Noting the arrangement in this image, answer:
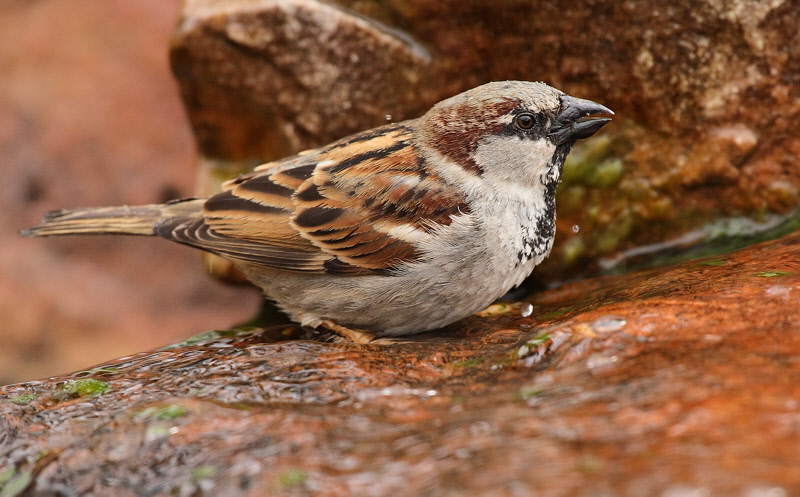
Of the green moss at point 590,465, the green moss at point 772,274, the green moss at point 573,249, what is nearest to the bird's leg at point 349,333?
the green moss at point 573,249

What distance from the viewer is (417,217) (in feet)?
12.8

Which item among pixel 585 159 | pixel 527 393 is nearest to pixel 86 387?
pixel 527 393

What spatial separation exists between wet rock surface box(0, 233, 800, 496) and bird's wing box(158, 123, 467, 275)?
0.57 m

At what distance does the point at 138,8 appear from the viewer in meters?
6.61

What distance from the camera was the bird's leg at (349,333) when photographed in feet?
13.4

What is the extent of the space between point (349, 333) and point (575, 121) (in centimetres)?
166

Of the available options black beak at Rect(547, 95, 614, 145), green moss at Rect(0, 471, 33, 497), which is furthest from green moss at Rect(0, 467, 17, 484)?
black beak at Rect(547, 95, 614, 145)

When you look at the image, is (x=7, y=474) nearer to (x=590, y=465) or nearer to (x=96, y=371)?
(x=96, y=371)

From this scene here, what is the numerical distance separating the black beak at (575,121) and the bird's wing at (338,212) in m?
0.62

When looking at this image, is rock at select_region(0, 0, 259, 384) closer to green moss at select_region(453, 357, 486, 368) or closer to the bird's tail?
the bird's tail

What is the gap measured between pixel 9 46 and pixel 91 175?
57.0 inches

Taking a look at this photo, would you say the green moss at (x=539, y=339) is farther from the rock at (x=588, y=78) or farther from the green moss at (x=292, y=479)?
the rock at (x=588, y=78)

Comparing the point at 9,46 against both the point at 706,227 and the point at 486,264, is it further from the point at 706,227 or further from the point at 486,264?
the point at 706,227

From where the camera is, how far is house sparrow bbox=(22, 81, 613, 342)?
12.6ft
